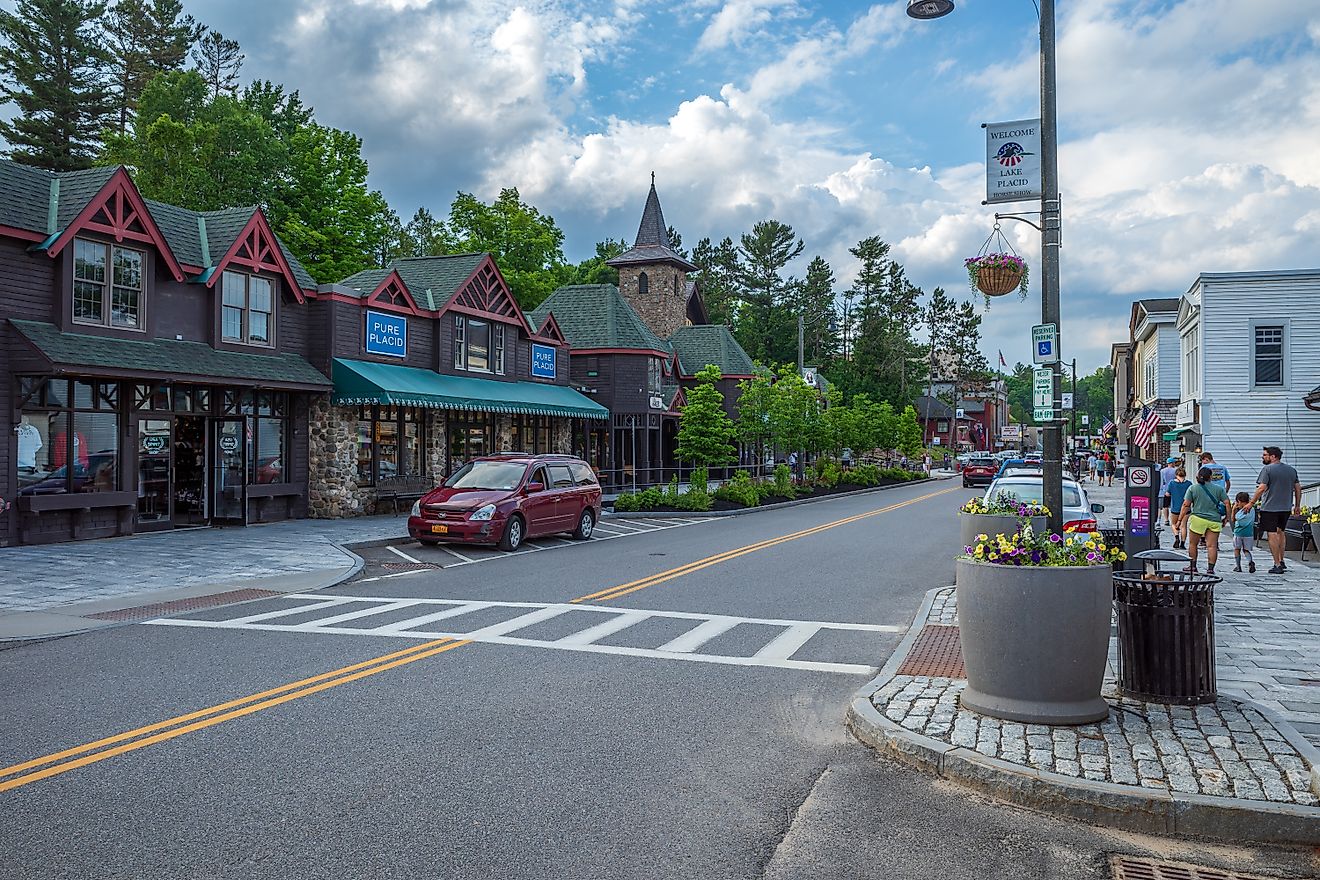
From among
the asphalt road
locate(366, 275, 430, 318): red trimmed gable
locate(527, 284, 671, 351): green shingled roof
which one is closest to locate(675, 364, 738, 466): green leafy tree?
locate(366, 275, 430, 318): red trimmed gable

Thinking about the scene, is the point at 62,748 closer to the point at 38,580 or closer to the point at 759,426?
the point at 38,580

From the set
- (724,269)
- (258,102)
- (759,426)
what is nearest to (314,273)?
(258,102)

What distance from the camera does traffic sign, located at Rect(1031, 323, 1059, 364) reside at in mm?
9148

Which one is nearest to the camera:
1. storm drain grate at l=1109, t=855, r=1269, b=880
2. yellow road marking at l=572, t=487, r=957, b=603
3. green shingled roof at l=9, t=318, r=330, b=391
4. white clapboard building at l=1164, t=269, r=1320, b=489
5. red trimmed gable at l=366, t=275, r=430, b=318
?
storm drain grate at l=1109, t=855, r=1269, b=880

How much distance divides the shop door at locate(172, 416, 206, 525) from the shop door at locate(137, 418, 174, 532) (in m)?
0.32

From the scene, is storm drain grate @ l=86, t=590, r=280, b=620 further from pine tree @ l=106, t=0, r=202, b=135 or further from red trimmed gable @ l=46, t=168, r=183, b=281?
pine tree @ l=106, t=0, r=202, b=135

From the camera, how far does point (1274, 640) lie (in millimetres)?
8867

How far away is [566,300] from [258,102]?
23.7 metres

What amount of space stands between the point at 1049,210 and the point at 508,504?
11.4m

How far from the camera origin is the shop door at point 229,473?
21.7 m

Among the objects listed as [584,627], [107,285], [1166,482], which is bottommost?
[584,627]

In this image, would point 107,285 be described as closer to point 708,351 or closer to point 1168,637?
point 1168,637

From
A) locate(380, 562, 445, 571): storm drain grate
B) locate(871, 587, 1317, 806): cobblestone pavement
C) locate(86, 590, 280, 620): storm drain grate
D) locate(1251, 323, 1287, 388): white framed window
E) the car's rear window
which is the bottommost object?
locate(380, 562, 445, 571): storm drain grate

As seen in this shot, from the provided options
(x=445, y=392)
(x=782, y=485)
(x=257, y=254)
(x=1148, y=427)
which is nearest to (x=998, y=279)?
(x=257, y=254)
